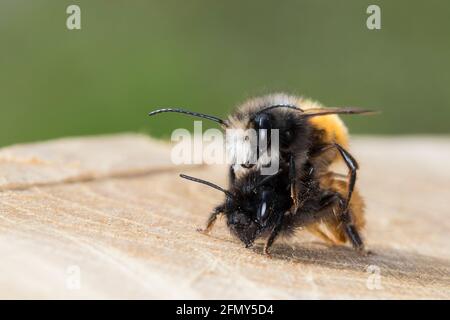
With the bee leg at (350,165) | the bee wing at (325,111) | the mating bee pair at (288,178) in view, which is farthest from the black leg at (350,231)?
the bee wing at (325,111)

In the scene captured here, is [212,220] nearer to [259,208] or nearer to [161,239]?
[259,208]

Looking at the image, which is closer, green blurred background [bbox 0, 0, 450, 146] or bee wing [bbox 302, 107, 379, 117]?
bee wing [bbox 302, 107, 379, 117]

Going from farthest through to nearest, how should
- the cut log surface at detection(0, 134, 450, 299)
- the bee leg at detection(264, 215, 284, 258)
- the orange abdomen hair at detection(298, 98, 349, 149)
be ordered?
the orange abdomen hair at detection(298, 98, 349, 149) → the bee leg at detection(264, 215, 284, 258) → the cut log surface at detection(0, 134, 450, 299)

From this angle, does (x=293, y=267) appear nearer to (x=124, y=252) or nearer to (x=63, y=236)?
(x=124, y=252)

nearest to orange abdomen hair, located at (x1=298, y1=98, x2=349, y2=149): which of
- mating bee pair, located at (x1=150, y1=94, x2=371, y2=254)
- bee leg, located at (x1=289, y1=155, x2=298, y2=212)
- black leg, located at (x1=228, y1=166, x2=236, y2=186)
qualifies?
mating bee pair, located at (x1=150, y1=94, x2=371, y2=254)

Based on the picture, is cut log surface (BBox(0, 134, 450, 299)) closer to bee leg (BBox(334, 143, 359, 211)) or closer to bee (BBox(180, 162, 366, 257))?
bee (BBox(180, 162, 366, 257))

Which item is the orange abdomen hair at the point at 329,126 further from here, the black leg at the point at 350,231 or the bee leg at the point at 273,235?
the bee leg at the point at 273,235
